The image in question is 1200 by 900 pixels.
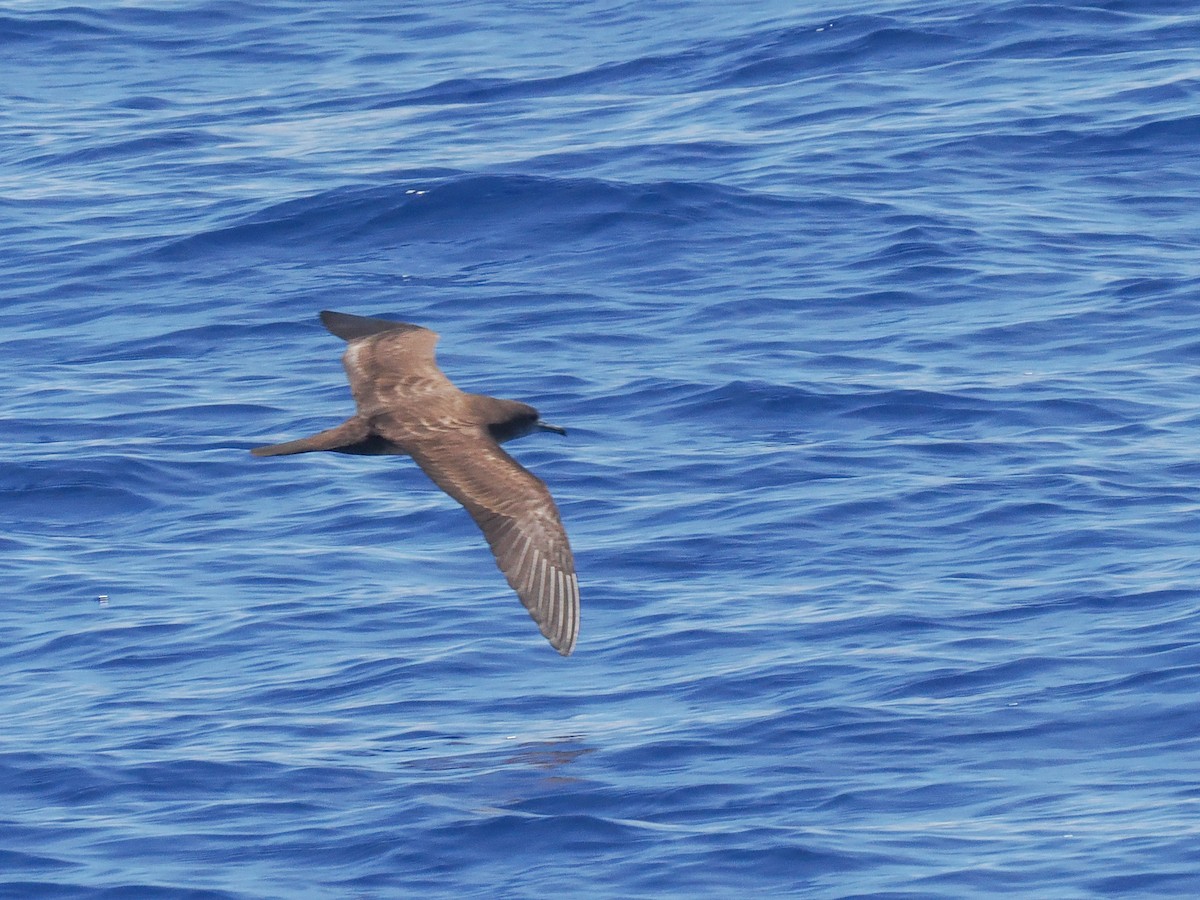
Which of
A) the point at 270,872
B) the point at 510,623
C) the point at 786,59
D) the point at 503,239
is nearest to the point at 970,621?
the point at 510,623

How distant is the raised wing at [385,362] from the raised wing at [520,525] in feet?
1.67

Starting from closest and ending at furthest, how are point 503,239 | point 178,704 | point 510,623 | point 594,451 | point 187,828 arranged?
point 187,828 → point 178,704 → point 510,623 → point 594,451 → point 503,239

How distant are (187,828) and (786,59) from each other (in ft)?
32.2

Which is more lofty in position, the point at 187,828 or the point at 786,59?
the point at 786,59

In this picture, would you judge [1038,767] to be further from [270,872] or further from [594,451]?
[594,451]

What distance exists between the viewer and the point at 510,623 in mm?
9461

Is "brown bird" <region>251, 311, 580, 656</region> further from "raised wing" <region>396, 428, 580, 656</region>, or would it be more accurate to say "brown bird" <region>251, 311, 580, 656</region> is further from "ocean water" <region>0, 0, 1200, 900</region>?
"ocean water" <region>0, 0, 1200, 900</region>

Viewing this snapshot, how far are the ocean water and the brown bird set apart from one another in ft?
2.44

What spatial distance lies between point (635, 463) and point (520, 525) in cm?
298

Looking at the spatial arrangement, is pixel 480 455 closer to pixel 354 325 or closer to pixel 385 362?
pixel 385 362

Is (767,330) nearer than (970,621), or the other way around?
(970,621)

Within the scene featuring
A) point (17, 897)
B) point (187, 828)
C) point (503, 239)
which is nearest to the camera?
point (17, 897)

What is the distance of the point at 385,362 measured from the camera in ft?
29.1

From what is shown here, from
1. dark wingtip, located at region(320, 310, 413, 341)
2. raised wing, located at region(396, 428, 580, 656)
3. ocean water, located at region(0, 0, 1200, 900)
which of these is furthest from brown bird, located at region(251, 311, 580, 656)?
ocean water, located at region(0, 0, 1200, 900)
